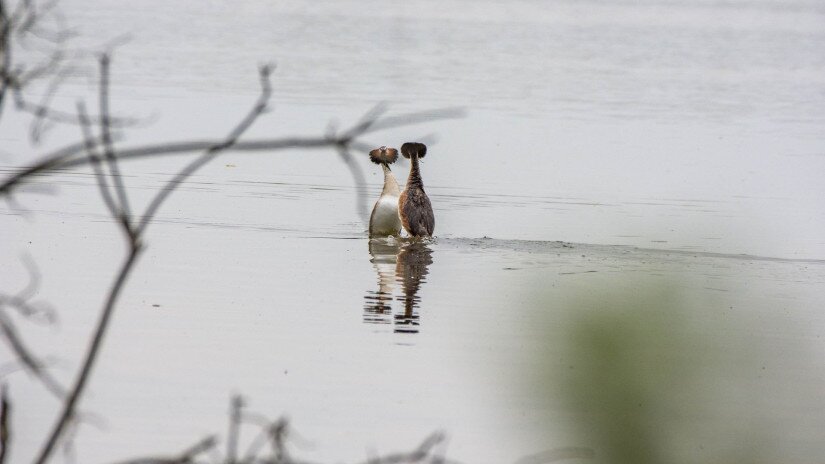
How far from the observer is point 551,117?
29219mm

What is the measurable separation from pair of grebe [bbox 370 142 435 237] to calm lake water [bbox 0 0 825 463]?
296mm

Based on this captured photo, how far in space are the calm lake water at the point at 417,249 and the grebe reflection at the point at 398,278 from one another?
0.04 meters

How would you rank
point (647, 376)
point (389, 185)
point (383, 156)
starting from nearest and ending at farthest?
point (647, 376), point (383, 156), point (389, 185)

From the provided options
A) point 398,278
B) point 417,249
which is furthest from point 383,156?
point 398,278

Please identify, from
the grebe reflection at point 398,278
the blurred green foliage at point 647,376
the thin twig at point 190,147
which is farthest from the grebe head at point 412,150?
the blurred green foliage at point 647,376

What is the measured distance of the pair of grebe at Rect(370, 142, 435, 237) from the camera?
15.2m

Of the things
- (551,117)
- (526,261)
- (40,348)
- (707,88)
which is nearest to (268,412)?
(40,348)

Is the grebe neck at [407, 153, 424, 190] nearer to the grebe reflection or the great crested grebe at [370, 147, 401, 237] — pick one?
the great crested grebe at [370, 147, 401, 237]

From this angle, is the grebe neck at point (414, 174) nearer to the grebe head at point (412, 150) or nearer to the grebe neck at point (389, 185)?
the grebe head at point (412, 150)

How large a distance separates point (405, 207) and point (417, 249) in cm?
69

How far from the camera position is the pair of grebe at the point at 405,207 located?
598 inches

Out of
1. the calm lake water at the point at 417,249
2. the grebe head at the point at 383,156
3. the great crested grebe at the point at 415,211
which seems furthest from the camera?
the grebe head at the point at 383,156

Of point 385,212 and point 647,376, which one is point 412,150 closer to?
point 385,212

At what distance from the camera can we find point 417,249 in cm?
1474
